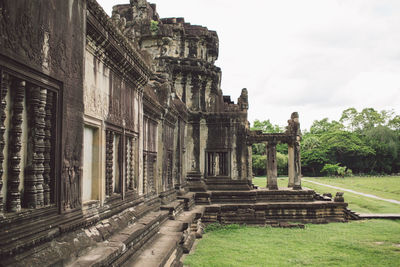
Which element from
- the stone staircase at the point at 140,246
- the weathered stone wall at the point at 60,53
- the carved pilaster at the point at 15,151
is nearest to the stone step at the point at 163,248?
the stone staircase at the point at 140,246

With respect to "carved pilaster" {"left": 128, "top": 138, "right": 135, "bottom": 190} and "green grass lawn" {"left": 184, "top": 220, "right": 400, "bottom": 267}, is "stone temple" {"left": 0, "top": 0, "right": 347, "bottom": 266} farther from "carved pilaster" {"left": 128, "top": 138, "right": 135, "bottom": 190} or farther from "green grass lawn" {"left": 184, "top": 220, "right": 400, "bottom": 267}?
"green grass lawn" {"left": 184, "top": 220, "right": 400, "bottom": 267}

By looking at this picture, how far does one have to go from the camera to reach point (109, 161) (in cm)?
496

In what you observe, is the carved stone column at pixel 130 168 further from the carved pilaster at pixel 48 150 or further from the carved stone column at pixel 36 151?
the carved stone column at pixel 36 151

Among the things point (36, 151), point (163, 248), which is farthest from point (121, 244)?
point (36, 151)

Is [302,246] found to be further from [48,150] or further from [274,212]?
[48,150]

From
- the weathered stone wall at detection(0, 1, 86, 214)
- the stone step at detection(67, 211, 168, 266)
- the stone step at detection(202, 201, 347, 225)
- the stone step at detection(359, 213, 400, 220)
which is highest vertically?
the weathered stone wall at detection(0, 1, 86, 214)

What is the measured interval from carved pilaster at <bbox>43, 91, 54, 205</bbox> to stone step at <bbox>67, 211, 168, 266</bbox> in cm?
71

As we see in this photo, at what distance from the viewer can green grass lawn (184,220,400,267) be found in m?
8.05

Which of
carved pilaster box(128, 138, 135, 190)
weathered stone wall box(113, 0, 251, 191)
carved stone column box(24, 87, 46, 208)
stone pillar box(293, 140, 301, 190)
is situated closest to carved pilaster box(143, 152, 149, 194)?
carved pilaster box(128, 138, 135, 190)

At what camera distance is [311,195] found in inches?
596

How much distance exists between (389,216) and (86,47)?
1497 cm

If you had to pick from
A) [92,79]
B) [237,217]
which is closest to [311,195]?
[237,217]

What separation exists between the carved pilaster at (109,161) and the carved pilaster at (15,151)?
2.13 m

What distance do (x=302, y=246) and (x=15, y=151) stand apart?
8.79m
